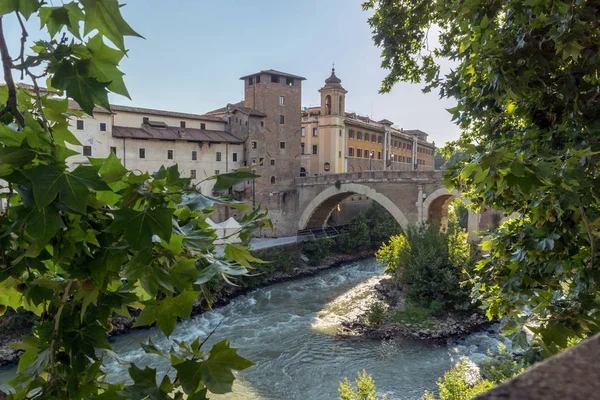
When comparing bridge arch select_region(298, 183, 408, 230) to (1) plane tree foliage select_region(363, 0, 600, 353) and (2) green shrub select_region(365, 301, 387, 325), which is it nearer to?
(2) green shrub select_region(365, 301, 387, 325)

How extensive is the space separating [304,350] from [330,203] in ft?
47.7

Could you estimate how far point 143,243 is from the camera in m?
0.95

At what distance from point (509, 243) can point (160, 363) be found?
1029cm

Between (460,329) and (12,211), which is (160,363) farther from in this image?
(12,211)

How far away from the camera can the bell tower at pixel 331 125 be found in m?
28.8

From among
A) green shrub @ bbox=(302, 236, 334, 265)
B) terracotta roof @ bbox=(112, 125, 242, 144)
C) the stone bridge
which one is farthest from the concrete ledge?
green shrub @ bbox=(302, 236, 334, 265)

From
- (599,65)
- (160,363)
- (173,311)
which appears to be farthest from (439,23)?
(160,363)

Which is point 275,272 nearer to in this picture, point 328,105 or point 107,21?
point 328,105

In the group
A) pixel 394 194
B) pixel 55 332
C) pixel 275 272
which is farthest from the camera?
pixel 394 194

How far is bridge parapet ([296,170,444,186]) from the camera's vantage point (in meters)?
20.4

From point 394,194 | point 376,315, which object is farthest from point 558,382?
point 394,194

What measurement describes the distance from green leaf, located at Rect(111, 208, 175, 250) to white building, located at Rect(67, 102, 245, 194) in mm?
18625

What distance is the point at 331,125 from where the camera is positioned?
2928 cm

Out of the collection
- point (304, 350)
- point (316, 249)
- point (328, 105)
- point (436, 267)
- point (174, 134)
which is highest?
point (328, 105)
